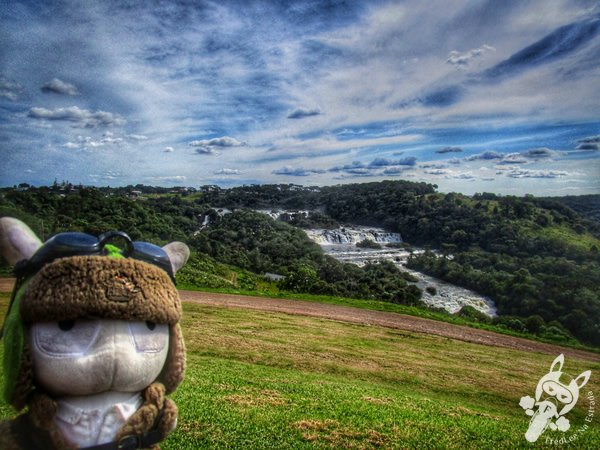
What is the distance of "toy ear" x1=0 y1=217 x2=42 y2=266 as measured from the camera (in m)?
2.79

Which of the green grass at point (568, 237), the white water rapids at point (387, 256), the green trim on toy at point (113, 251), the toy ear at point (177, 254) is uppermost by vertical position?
the green trim on toy at point (113, 251)

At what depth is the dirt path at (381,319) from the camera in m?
20.8

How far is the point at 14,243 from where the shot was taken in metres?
2.80

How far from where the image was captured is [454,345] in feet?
60.5

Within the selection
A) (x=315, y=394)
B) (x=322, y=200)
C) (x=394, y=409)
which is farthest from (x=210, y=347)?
(x=322, y=200)

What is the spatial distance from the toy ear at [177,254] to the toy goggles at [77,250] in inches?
14.5

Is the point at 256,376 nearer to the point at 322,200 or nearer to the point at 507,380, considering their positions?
the point at 507,380

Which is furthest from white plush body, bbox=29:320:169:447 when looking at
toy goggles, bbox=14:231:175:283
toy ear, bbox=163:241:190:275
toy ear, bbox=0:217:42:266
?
toy ear, bbox=163:241:190:275

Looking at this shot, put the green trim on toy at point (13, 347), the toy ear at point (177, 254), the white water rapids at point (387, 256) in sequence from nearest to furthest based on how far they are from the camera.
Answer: the green trim on toy at point (13, 347), the toy ear at point (177, 254), the white water rapids at point (387, 256)

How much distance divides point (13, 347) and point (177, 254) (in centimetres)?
128

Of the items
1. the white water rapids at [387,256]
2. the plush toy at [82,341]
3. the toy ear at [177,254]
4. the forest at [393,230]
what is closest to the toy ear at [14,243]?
the plush toy at [82,341]

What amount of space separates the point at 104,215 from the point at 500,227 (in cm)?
4853

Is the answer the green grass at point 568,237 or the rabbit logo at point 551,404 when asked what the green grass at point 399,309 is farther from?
the green grass at point 568,237

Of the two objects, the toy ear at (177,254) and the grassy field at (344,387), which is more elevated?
the toy ear at (177,254)
